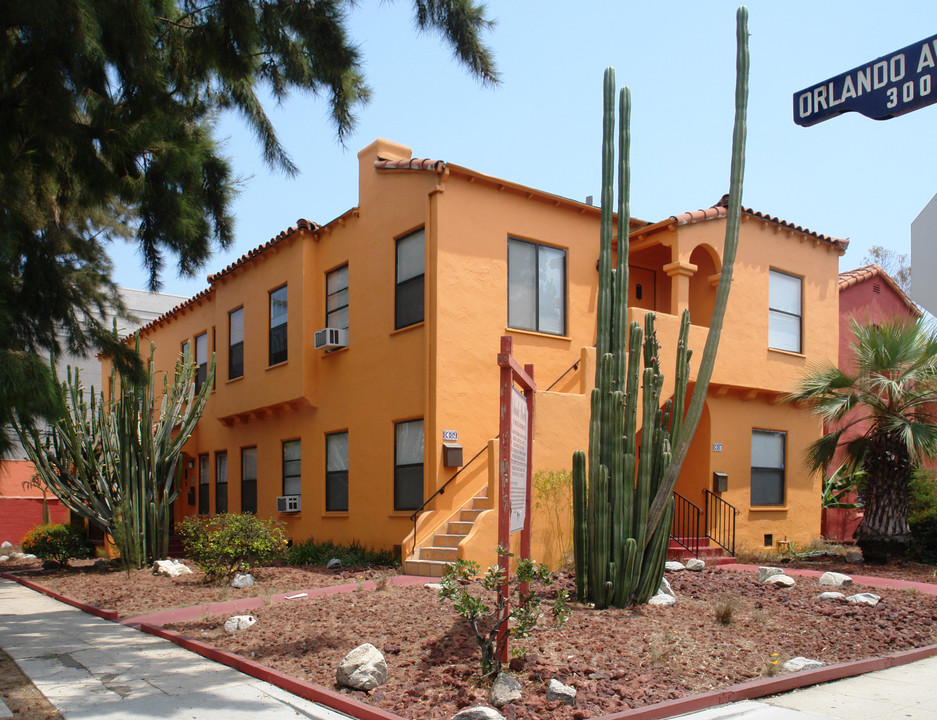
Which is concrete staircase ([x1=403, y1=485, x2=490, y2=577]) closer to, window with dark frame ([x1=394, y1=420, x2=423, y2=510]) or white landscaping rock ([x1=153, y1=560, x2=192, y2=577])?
window with dark frame ([x1=394, y1=420, x2=423, y2=510])

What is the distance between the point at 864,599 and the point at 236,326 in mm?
15931

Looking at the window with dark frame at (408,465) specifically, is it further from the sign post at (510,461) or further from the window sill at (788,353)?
the window sill at (788,353)

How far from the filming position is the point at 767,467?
1723 cm

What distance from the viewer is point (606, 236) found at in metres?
9.58

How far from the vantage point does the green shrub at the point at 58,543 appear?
60.1 ft

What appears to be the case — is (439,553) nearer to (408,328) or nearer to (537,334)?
(408,328)

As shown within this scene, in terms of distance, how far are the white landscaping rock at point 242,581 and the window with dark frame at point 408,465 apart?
2912 millimetres

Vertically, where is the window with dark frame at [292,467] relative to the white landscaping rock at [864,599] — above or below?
above

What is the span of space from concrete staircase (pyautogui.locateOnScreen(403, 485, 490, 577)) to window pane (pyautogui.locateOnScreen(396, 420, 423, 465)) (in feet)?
4.26

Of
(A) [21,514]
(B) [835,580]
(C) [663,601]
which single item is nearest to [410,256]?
(C) [663,601]

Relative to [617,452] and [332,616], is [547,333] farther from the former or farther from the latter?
[332,616]

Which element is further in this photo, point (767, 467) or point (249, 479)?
point (249, 479)

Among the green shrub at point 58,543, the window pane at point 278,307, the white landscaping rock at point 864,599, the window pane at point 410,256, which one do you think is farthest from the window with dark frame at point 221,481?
the white landscaping rock at point 864,599

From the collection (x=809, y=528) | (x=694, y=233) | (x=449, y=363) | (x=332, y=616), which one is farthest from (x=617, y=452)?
(x=809, y=528)
